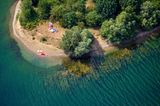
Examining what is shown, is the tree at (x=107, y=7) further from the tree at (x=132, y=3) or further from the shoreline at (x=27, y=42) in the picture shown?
the shoreline at (x=27, y=42)

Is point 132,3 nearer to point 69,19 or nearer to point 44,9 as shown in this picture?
point 69,19

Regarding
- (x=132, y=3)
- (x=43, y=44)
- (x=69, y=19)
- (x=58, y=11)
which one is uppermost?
(x=132, y=3)

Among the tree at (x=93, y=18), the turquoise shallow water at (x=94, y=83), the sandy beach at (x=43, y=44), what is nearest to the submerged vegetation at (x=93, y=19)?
the tree at (x=93, y=18)

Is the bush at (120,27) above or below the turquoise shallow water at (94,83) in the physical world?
above

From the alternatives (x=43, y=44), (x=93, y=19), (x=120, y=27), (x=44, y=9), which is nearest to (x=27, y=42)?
(x=43, y=44)

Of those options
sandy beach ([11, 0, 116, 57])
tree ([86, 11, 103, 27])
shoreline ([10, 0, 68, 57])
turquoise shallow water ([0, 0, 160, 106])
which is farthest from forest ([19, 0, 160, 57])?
turquoise shallow water ([0, 0, 160, 106])

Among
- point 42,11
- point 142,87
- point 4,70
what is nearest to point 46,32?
point 42,11
